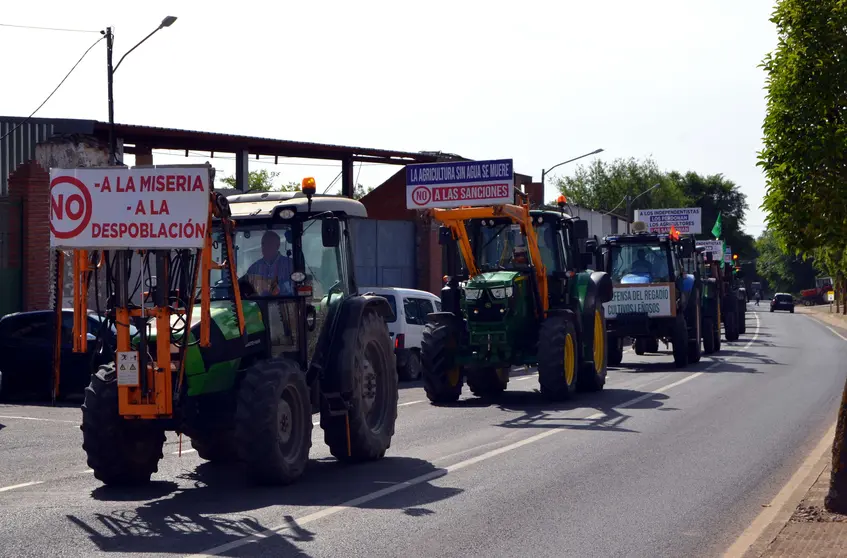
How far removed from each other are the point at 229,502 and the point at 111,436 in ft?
3.93

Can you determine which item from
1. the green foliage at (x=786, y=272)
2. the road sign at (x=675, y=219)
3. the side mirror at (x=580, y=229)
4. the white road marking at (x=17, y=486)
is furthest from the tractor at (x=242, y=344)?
the green foliage at (x=786, y=272)

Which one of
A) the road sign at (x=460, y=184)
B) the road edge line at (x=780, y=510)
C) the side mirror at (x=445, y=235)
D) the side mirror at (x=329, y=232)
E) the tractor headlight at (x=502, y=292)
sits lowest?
the road edge line at (x=780, y=510)

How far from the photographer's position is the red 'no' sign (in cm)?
979

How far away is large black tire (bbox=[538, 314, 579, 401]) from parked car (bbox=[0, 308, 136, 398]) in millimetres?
6921

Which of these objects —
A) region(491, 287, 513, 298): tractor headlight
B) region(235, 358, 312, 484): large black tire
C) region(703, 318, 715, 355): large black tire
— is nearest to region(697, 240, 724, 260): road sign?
region(703, 318, 715, 355): large black tire

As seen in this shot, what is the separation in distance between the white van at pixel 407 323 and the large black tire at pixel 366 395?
36.7 ft

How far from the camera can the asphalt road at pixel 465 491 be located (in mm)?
8180

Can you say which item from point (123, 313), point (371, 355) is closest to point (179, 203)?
point (123, 313)

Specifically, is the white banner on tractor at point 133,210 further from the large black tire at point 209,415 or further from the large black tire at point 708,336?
the large black tire at point 708,336

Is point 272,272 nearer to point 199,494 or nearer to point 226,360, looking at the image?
point 226,360

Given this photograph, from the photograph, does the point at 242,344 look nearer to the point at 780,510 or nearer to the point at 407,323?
the point at 780,510

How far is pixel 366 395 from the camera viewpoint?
488 inches

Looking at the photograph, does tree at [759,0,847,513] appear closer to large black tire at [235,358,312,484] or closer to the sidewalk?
the sidewalk

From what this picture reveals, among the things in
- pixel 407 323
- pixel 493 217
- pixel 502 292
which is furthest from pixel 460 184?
pixel 407 323
